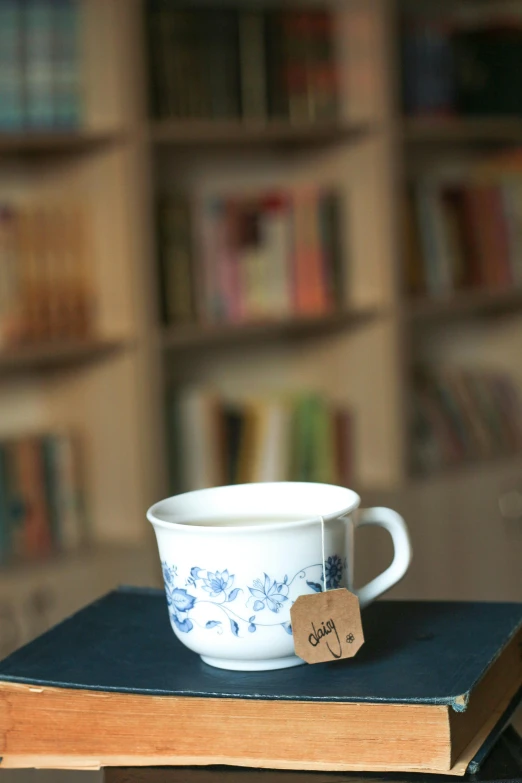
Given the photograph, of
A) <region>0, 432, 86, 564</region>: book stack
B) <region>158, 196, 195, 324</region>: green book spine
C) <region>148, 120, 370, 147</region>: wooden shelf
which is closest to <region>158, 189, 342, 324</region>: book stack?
<region>158, 196, 195, 324</region>: green book spine

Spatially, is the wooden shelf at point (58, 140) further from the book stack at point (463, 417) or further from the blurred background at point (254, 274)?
the book stack at point (463, 417)

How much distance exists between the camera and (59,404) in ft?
7.64

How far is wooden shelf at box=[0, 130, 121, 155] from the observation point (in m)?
2.05

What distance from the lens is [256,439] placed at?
8.02ft

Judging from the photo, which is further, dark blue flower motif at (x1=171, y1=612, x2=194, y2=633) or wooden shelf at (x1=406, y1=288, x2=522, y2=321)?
wooden shelf at (x1=406, y1=288, x2=522, y2=321)

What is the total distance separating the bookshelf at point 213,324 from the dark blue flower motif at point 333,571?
1460mm

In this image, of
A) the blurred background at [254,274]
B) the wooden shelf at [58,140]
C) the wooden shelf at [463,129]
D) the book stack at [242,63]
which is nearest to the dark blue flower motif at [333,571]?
the blurred background at [254,274]

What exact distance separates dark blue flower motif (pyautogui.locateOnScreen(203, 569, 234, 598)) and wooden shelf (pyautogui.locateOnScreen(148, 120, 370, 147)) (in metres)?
1.64

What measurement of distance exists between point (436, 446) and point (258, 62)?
3.51ft

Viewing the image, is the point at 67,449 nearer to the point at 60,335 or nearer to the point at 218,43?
the point at 60,335

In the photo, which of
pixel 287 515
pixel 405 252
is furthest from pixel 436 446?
pixel 287 515

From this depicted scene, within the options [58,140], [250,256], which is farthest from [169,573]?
[250,256]

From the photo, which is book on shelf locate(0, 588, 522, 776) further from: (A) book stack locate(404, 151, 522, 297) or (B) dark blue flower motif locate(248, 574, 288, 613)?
(A) book stack locate(404, 151, 522, 297)

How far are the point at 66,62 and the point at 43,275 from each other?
1.40 feet
